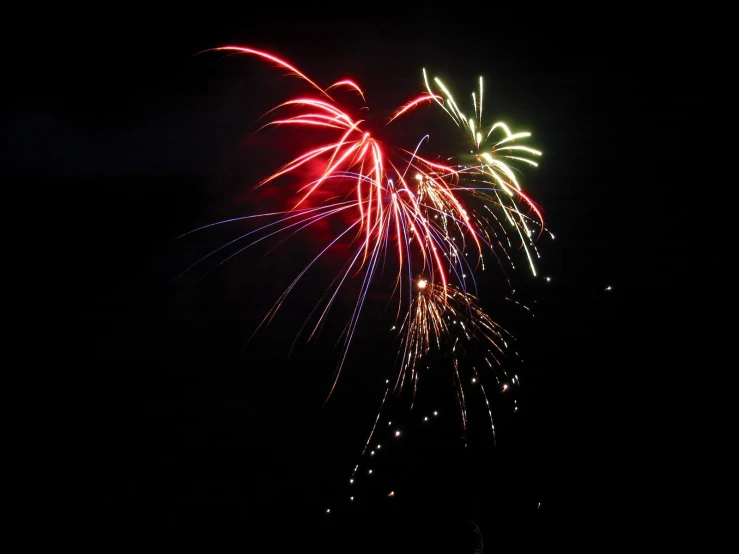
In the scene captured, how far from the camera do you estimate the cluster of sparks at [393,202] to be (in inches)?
118

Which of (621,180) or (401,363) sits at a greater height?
(621,180)

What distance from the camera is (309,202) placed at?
3203 mm

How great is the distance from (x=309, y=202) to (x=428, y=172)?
2.82 feet

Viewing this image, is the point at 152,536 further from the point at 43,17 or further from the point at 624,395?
the point at 624,395

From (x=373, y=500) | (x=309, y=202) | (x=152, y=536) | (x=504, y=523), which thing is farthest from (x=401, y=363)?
(x=152, y=536)

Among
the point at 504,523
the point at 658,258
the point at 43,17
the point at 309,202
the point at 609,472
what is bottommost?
the point at 504,523

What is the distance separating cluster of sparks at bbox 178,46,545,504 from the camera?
2.99m

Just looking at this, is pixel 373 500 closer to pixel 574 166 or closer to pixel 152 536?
pixel 152 536

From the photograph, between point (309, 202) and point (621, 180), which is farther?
point (621, 180)

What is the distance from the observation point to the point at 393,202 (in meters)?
2.98

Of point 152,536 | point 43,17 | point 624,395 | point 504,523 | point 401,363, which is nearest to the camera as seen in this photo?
point 43,17

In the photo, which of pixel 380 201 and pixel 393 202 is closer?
pixel 380 201

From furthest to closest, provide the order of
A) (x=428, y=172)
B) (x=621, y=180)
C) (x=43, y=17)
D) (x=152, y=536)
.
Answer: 1. (x=621, y=180)
2. (x=428, y=172)
3. (x=152, y=536)
4. (x=43, y=17)

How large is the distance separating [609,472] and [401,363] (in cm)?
270
